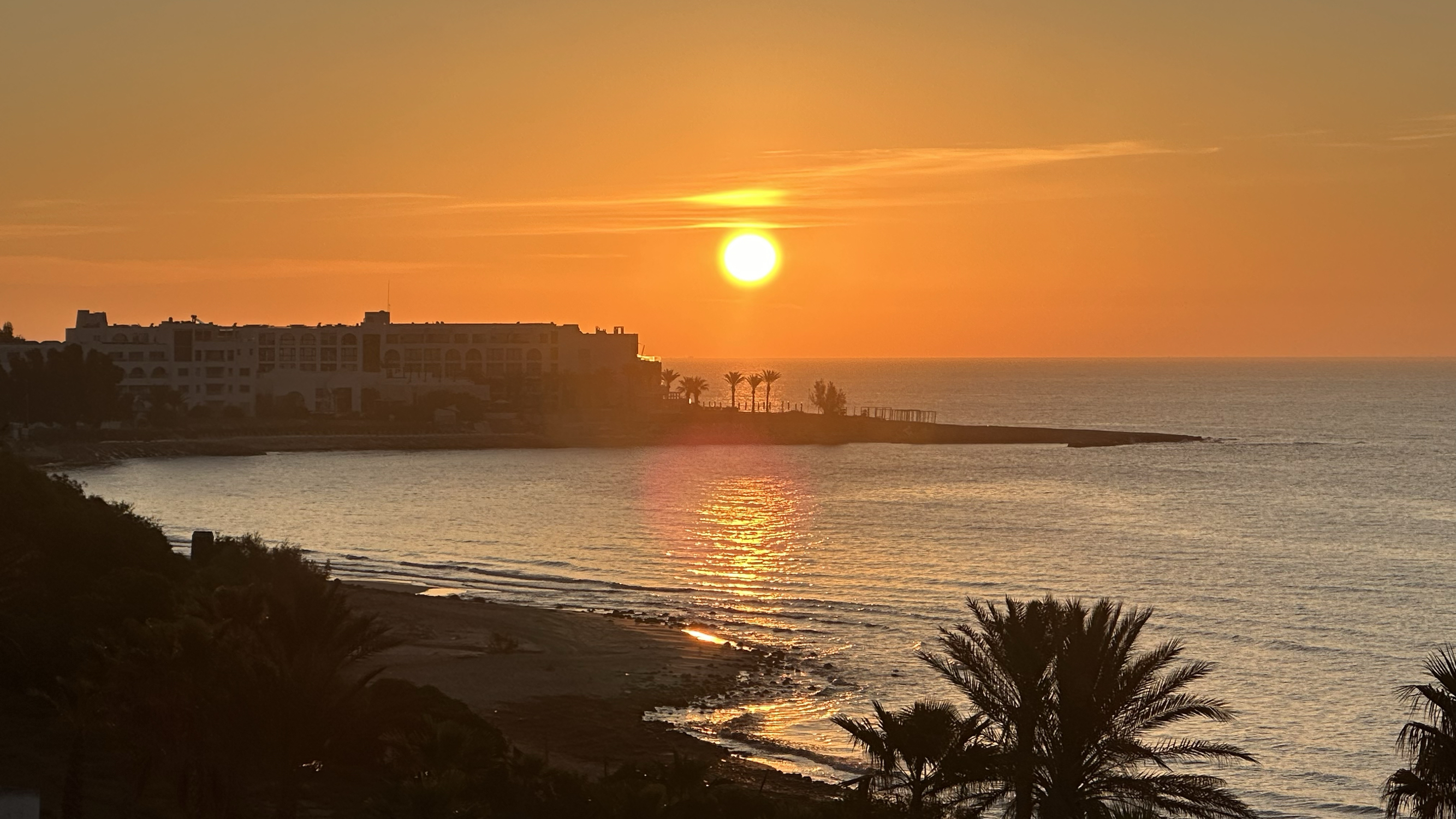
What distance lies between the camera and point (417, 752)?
85.9 feet

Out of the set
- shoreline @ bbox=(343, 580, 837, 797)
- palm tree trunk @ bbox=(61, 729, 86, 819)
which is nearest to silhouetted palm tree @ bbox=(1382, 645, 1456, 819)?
shoreline @ bbox=(343, 580, 837, 797)

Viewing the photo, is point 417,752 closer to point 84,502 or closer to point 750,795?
point 750,795

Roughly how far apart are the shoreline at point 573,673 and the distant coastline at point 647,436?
102m

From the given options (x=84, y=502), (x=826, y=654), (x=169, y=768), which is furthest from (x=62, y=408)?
(x=169, y=768)

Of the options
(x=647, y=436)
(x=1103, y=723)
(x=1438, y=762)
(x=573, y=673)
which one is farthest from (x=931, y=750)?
(x=647, y=436)

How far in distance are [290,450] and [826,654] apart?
387 ft

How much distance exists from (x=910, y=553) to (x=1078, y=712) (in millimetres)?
54949

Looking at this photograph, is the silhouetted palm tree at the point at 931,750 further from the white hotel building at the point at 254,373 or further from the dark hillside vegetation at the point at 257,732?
the white hotel building at the point at 254,373

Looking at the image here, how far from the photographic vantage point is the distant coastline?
A: 499ft

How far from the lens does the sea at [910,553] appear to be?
4141 centimetres

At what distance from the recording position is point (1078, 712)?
22500 mm

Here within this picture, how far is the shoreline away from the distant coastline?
101827 mm

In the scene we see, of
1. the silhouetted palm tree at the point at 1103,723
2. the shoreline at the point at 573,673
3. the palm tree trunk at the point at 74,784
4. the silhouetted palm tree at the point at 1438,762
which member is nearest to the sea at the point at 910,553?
the shoreline at the point at 573,673

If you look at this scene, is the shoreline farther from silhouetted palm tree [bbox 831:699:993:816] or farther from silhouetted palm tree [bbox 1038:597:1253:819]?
silhouetted palm tree [bbox 1038:597:1253:819]
